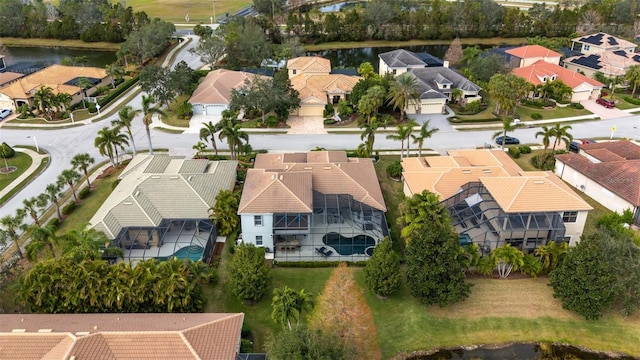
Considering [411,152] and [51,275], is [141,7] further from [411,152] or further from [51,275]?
[51,275]

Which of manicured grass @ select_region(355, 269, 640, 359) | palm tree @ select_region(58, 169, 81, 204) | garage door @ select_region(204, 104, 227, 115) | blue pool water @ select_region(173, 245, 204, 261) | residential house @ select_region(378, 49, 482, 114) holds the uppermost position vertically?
residential house @ select_region(378, 49, 482, 114)

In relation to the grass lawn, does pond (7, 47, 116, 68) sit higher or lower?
higher

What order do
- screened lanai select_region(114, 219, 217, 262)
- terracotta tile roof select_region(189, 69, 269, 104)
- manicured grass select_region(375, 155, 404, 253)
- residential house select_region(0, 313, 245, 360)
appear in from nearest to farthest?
residential house select_region(0, 313, 245, 360)
screened lanai select_region(114, 219, 217, 262)
manicured grass select_region(375, 155, 404, 253)
terracotta tile roof select_region(189, 69, 269, 104)

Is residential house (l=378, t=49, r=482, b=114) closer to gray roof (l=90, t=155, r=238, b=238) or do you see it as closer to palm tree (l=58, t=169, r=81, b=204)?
gray roof (l=90, t=155, r=238, b=238)

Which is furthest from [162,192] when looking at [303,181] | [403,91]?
[403,91]

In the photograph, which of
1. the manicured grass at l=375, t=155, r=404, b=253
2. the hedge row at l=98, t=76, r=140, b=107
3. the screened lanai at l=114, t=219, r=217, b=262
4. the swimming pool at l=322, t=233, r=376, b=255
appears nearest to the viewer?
the screened lanai at l=114, t=219, r=217, b=262

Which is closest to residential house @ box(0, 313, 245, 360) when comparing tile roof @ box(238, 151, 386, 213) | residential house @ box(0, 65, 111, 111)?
tile roof @ box(238, 151, 386, 213)

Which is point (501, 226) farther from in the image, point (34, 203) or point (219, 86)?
point (219, 86)
